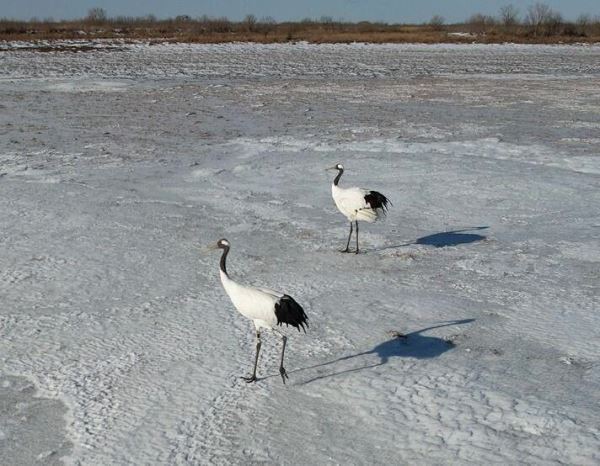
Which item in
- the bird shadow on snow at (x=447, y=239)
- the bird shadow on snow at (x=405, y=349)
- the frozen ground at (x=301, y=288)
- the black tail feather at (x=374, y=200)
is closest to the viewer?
the frozen ground at (x=301, y=288)

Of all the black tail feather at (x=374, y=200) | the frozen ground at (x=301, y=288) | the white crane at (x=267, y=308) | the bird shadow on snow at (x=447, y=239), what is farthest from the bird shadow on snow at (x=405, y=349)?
the bird shadow on snow at (x=447, y=239)

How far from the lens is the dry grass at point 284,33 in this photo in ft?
174

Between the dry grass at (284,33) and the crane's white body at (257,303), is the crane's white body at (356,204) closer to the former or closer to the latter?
the crane's white body at (257,303)

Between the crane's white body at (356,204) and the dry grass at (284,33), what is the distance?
40277 mm

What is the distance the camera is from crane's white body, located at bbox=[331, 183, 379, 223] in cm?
1000

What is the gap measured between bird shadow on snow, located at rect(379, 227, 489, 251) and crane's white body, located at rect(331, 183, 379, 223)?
50 centimetres

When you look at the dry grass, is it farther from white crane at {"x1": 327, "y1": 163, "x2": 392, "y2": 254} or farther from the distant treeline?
white crane at {"x1": 327, "y1": 163, "x2": 392, "y2": 254}

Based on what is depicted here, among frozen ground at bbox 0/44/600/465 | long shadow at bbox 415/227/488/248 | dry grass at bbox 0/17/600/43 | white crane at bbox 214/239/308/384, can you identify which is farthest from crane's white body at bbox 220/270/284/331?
dry grass at bbox 0/17/600/43

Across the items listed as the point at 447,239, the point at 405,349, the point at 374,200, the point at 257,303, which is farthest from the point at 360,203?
the point at 257,303

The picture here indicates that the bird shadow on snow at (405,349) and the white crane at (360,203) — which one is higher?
the white crane at (360,203)

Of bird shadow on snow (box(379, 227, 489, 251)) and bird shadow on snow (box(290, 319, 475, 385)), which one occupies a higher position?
bird shadow on snow (box(379, 227, 489, 251))

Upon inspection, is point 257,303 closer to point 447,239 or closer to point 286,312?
point 286,312

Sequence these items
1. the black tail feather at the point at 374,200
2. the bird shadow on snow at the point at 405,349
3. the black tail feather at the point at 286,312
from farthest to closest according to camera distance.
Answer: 1. the black tail feather at the point at 374,200
2. the bird shadow on snow at the point at 405,349
3. the black tail feather at the point at 286,312

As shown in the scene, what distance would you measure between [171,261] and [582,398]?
16.6 ft
